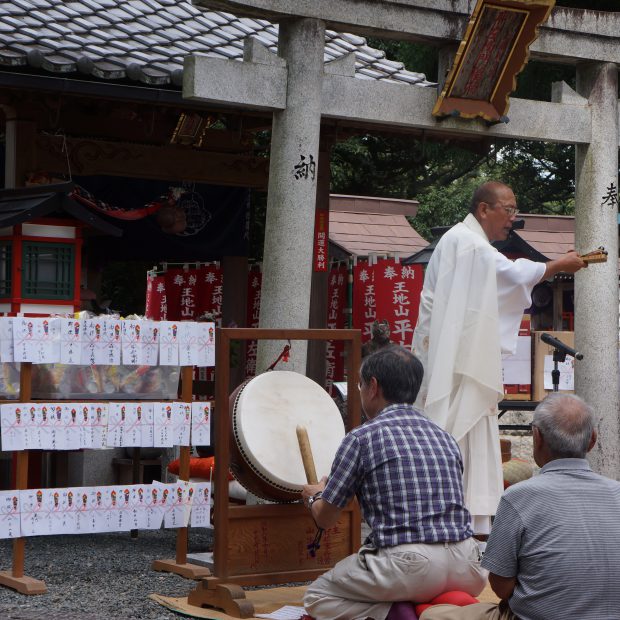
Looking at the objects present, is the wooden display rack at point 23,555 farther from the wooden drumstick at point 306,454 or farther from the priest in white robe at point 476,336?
the priest in white robe at point 476,336

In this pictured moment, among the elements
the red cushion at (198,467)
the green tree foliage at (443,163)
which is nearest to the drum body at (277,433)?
the red cushion at (198,467)

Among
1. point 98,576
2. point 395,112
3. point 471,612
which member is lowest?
point 98,576

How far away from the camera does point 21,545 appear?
600 centimetres

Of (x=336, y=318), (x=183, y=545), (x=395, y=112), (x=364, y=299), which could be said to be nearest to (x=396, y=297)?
(x=364, y=299)

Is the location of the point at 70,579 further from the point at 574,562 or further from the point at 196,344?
the point at 574,562

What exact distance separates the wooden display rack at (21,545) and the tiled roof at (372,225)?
7.64 m

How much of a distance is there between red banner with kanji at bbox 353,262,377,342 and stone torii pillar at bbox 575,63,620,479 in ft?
11.3

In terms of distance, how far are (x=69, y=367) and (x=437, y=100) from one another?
3.31 m

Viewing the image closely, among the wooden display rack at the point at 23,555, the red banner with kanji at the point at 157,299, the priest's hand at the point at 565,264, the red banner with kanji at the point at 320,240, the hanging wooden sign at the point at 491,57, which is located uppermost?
the hanging wooden sign at the point at 491,57

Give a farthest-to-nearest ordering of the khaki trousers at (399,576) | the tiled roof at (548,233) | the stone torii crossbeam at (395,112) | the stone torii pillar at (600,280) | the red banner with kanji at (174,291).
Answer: the tiled roof at (548,233), the red banner with kanji at (174,291), the stone torii pillar at (600,280), the stone torii crossbeam at (395,112), the khaki trousers at (399,576)

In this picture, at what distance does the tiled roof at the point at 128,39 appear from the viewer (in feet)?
25.5

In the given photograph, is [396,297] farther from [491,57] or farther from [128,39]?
[128,39]

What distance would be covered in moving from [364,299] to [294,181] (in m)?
4.66

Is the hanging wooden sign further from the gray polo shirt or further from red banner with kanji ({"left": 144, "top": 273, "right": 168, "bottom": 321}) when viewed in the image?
red banner with kanji ({"left": 144, "top": 273, "right": 168, "bottom": 321})
